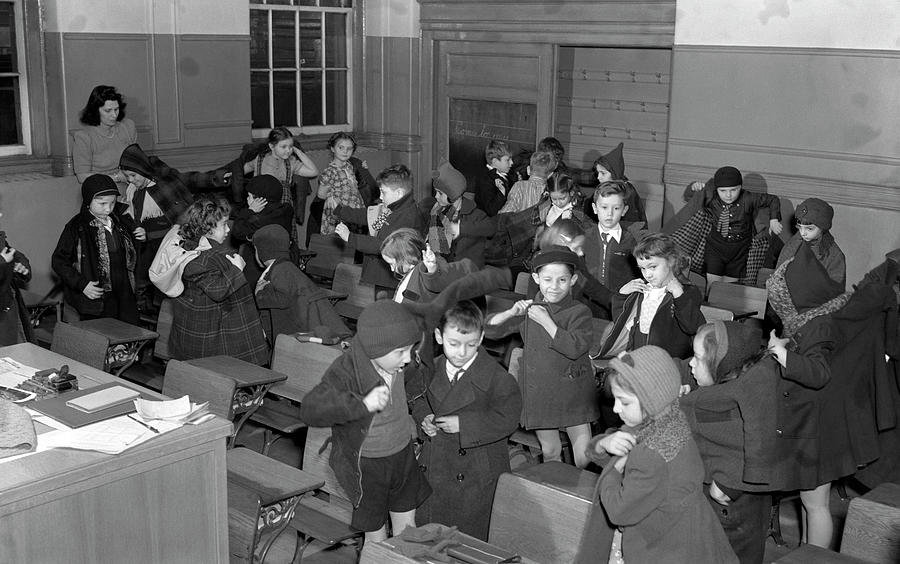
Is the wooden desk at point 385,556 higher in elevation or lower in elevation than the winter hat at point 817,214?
lower

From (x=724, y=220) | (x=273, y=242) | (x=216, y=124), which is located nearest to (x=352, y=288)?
(x=273, y=242)

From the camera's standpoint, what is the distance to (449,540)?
350 centimetres

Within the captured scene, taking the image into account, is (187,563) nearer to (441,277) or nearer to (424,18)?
(441,277)

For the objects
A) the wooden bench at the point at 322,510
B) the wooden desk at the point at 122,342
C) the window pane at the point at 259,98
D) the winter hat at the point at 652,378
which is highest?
the window pane at the point at 259,98

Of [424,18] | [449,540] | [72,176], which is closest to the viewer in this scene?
[449,540]

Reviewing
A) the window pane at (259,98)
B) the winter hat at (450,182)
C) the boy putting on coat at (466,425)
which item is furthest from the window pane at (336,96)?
the boy putting on coat at (466,425)

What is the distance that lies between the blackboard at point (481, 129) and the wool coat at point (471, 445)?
605cm

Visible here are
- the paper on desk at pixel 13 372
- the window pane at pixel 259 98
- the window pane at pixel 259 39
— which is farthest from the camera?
the window pane at pixel 259 98

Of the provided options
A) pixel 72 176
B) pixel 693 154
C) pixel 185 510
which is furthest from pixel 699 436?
pixel 72 176

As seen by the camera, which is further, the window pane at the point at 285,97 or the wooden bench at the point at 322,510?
the window pane at the point at 285,97

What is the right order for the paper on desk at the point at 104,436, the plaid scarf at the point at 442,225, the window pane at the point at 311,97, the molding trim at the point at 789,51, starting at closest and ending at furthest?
the paper on desk at the point at 104,436, the plaid scarf at the point at 442,225, the molding trim at the point at 789,51, the window pane at the point at 311,97

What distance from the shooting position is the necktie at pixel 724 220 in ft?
24.9

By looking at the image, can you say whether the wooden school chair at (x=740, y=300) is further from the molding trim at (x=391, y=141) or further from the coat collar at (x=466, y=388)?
the molding trim at (x=391, y=141)

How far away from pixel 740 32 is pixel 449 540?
6.10m
